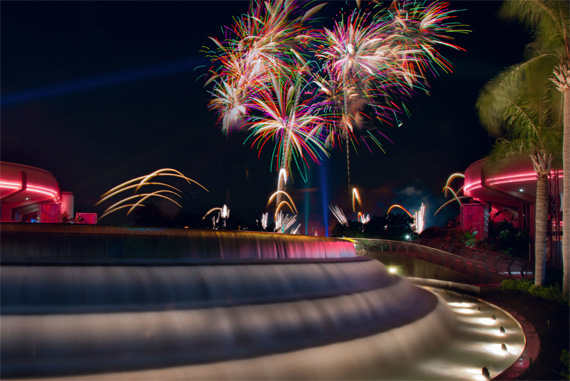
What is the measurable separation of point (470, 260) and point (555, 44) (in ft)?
30.2

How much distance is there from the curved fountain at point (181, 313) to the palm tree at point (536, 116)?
6540mm

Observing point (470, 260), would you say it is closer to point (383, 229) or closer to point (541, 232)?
point (541, 232)

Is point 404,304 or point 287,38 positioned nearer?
point 404,304

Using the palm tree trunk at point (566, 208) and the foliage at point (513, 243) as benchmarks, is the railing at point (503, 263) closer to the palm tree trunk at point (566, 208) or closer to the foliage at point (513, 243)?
the foliage at point (513, 243)

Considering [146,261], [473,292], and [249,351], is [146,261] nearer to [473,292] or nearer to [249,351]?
[249,351]

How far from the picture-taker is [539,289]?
43.7 feet

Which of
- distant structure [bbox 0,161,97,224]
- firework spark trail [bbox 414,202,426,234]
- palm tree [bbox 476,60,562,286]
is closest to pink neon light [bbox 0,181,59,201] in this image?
distant structure [bbox 0,161,97,224]

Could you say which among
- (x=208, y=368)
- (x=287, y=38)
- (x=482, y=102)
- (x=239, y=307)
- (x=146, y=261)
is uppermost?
(x=287, y=38)

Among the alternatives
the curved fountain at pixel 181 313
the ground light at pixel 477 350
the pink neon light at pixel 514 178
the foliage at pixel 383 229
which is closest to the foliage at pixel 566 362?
the ground light at pixel 477 350

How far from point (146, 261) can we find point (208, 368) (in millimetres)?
2493

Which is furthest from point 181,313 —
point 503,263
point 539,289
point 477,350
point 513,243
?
point 513,243

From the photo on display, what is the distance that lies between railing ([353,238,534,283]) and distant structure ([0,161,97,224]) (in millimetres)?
17718

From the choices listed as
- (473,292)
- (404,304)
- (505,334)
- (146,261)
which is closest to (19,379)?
(146,261)

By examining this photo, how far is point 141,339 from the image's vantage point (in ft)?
21.0
